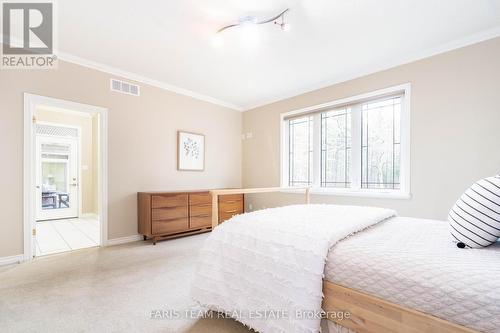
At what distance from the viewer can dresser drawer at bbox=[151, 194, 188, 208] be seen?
349cm

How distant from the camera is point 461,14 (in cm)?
229

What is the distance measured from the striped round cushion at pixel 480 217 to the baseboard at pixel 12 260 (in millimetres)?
4130

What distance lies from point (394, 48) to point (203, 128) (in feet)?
10.7

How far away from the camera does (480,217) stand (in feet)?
3.94

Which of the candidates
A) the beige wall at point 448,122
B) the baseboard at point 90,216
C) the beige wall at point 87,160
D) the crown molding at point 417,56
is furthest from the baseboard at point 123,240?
the crown molding at point 417,56

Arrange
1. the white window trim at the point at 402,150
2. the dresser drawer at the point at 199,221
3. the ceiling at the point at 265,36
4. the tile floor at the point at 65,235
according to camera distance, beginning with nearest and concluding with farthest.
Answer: the ceiling at the point at 265,36
the white window trim at the point at 402,150
the tile floor at the point at 65,235
the dresser drawer at the point at 199,221

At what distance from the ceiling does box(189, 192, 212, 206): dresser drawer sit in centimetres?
189

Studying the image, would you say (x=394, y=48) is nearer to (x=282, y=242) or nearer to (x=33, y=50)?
(x=282, y=242)

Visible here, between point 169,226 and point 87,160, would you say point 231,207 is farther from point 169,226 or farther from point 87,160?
point 87,160

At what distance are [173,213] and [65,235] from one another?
206 cm

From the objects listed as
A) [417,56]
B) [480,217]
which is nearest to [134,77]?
[417,56]

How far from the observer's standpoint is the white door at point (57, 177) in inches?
213

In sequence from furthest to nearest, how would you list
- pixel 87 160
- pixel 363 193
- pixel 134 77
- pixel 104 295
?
pixel 87 160 < pixel 134 77 < pixel 363 193 < pixel 104 295

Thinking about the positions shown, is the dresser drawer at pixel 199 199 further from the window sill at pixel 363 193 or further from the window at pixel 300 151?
the window at pixel 300 151
